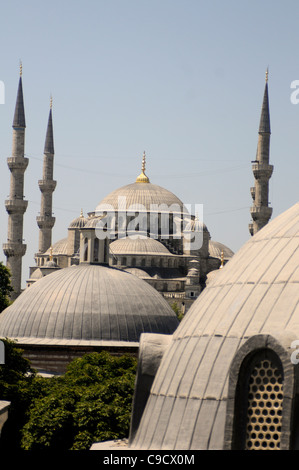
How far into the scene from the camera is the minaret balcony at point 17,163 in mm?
62781

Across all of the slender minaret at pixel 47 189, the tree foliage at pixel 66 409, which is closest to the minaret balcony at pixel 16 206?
the slender minaret at pixel 47 189

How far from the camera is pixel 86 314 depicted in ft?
119

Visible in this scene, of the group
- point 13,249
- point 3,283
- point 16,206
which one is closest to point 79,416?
point 3,283

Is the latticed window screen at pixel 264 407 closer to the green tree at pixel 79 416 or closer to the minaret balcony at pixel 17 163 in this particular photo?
the green tree at pixel 79 416

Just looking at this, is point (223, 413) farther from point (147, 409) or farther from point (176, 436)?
point (147, 409)

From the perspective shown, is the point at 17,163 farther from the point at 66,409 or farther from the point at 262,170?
the point at 66,409

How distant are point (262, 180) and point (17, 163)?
15.3m

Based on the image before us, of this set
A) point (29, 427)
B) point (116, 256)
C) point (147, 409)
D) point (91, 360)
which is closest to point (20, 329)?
point (91, 360)

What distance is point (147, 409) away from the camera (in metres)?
11.0

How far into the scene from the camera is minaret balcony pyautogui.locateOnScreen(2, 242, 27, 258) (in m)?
61.8

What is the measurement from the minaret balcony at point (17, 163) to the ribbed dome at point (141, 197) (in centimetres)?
2608

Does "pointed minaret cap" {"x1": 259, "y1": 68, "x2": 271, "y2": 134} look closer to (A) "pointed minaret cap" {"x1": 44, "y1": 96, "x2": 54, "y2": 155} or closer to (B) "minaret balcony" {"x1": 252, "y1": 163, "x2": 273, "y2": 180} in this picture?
(B) "minaret balcony" {"x1": 252, "y1": 163, "x2": 273, "y2": 180}
